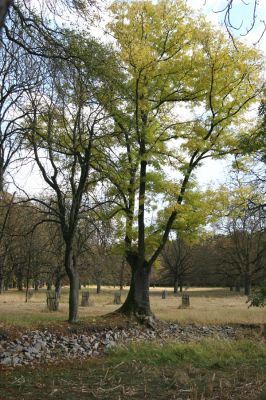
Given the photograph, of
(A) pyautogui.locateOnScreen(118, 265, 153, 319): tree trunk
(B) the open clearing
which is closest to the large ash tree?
(A) pyautogui.locateOnScreen(118, 265, 153, 319): tree trunk

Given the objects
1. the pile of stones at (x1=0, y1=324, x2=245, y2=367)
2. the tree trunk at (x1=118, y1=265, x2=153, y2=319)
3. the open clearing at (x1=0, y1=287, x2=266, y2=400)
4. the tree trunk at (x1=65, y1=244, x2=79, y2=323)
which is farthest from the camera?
the tree trunk at (x1=118, y1=265, x2=153, y2=319)

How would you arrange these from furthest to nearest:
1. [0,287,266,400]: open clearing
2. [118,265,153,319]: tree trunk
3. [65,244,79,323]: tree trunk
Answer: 1. [118,265,153,319]: tree trunk
2. [65,244,79,323]: tree trunk
3. [0,287,266,400]: open clearing

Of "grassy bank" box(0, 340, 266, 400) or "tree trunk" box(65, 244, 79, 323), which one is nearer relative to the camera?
"grassy bank" box(0, 340, 266, 400)

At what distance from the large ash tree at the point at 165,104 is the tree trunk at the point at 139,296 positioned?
0.05 meters

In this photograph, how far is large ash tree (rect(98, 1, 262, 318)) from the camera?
20828mm

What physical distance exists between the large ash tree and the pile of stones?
2.77 metres

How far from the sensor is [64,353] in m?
14.0

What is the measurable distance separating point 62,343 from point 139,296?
25.1ft

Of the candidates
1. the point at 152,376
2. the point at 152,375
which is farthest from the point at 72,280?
the point at 152,376

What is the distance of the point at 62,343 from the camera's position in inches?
586

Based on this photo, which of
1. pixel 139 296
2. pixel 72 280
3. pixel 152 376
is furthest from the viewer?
pixel 139 296

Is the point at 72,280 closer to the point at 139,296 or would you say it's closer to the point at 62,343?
the point at 62,343

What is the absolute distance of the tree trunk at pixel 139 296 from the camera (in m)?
21.7

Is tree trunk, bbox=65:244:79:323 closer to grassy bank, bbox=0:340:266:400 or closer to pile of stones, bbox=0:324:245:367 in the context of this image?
pile of stones, bbox=0:324:245:367
